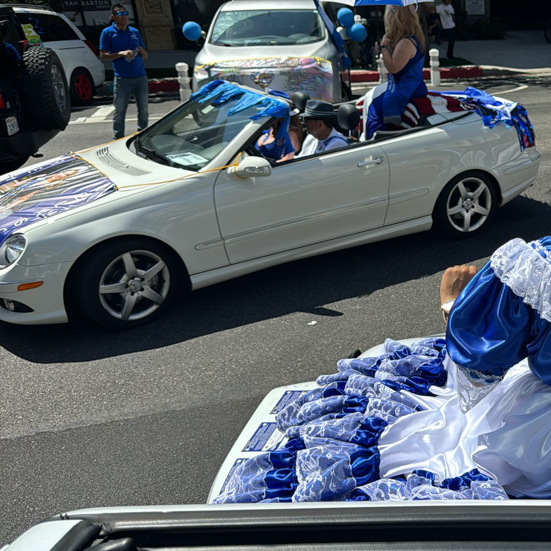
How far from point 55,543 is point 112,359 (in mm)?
3366

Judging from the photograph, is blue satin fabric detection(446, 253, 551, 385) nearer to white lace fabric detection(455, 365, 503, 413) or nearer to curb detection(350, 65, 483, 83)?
white lace fabric detection(455, 365, 503, 413)

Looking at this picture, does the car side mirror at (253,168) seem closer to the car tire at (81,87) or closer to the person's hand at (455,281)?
the person's hand at (455,281)

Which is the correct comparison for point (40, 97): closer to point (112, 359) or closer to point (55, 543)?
point (112, 359)

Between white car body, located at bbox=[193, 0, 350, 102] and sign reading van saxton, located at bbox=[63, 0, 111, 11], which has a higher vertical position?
sign reading van saxton, located at bbox=[63, 0, 111, 11]

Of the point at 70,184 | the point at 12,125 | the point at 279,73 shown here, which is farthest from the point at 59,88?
the point at 70,184

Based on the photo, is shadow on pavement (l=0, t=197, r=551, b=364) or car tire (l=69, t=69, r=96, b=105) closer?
shadow on pavement (l=0, t=197, r=551, b=364)

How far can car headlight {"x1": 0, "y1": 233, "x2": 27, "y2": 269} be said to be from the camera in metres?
5.09

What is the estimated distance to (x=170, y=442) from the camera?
4.11 metres

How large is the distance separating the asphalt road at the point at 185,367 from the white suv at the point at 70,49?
9.66 meters

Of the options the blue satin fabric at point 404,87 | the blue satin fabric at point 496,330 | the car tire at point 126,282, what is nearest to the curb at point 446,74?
the blue satin fabric at point 404,87

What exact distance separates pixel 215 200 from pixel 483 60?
15.0 meters

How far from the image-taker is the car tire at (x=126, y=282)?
17.1 ft

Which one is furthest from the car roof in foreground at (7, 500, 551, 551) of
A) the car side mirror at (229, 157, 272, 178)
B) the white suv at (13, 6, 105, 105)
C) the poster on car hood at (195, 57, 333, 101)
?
the white suv at (13, 6, 105, 105)

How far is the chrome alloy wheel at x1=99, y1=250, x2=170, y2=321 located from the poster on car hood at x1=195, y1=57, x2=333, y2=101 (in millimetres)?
5477
